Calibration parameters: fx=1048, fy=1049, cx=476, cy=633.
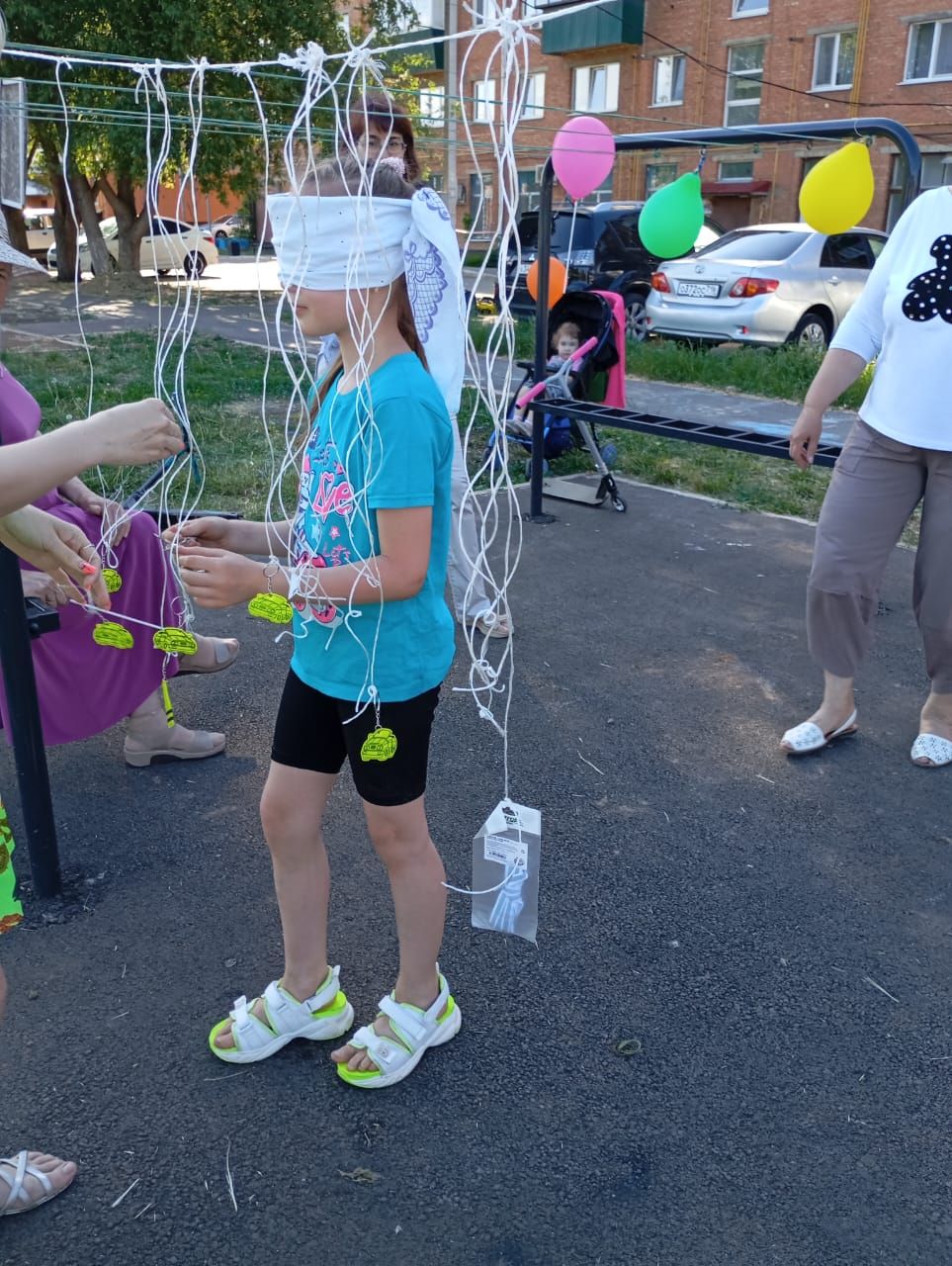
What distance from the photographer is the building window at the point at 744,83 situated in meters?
26.4

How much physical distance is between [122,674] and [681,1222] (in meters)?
2.14

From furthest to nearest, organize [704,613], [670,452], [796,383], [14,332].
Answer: [14,332] < [796,383] < [670,452] < [704,613]

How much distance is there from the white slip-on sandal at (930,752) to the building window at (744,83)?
2682cm

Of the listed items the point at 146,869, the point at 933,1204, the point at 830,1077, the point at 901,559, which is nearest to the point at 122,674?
the point at 146,869

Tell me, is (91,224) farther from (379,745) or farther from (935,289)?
(379,745)

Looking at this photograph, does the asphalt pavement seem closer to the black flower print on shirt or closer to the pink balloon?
the black flower print on shirt

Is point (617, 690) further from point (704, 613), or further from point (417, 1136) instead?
point (417, 1136)

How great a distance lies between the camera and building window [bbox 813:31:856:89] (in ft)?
81.2

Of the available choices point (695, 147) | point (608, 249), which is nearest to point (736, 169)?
point (608, 249)

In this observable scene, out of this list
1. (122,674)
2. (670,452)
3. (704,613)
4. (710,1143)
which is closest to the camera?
(710,1143)

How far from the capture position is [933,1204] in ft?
6.12

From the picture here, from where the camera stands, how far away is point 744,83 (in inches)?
1052

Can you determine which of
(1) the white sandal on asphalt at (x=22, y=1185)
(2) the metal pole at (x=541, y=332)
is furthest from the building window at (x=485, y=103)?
(1) the white sandal on asphalt at (x=22, y=1185)

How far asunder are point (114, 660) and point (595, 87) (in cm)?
3176
